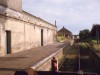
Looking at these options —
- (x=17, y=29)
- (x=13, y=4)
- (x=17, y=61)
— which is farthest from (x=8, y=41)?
(x=17, y=61)

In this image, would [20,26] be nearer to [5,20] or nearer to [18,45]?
[18,45]

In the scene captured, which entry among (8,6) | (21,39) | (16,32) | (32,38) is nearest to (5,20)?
(8,6)

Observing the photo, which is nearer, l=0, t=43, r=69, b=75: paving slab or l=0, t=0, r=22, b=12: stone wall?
l=0, t=43, r=69, b=75: paving slab

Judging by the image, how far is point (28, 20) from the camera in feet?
113

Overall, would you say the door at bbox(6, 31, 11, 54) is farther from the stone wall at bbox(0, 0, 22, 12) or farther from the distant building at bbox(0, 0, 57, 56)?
the stone wall at bbox(0, 0, 22, 12)

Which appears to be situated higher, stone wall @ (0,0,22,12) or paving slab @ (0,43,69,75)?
stone wall @ (0,0,22,12)

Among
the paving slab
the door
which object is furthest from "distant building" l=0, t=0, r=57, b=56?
the paving slab

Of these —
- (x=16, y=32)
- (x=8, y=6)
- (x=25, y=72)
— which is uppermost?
(x=8, y=6)

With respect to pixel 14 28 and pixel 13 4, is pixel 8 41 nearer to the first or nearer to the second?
pixel 14 28

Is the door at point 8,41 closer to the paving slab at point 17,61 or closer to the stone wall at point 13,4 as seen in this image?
the paving slab at point 17,61

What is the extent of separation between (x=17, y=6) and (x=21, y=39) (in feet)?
11.7

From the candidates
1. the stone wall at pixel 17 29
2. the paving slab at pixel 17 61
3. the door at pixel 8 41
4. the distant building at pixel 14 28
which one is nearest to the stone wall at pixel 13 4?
the distant building at pixel 14 28

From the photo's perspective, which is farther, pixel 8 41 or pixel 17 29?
pixel 17 29

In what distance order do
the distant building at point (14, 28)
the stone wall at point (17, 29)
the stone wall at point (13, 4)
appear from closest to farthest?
the stone wall at point (17, 29), the distant building at point (14, 28), the stone wall at point (13, 4)
